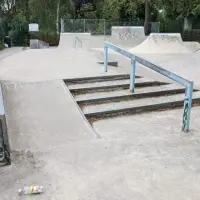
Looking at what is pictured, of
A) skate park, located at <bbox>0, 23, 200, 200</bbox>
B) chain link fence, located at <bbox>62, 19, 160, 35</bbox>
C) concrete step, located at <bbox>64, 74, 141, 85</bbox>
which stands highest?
chain link fence, located at <bbox>62, 19, 160, 35</bbox>

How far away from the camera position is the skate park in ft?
9.35

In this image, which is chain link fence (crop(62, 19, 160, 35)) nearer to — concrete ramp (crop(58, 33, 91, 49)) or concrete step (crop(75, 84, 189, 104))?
concrete ramp (crop(58, 33, 91, 49))

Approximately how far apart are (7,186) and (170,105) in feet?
12.2

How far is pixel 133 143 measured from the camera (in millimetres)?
3875

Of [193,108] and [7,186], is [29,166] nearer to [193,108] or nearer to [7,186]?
[7,186]

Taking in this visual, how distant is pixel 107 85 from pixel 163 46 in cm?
747

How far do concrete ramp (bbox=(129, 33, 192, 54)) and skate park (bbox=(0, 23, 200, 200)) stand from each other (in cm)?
483

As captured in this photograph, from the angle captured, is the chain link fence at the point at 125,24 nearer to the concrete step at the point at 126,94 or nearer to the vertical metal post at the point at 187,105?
the concrete step at the point at 126,94

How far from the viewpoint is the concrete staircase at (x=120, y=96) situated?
17.1 feet

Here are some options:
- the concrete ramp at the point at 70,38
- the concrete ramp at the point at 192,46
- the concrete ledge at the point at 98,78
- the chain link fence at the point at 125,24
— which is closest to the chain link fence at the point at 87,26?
the chain link fence at the point at 125,24

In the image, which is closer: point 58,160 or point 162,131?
point 58,160

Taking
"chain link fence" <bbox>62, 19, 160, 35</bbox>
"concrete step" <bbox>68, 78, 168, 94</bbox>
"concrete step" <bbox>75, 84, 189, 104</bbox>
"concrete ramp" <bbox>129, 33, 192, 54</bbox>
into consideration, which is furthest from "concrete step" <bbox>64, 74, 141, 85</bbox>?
"chain link fence" <bbox>62, 19, 160, 35</bbox>

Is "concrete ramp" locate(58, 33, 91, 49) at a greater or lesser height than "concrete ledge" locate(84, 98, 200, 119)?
greater

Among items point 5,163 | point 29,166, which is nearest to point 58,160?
point 29,166
